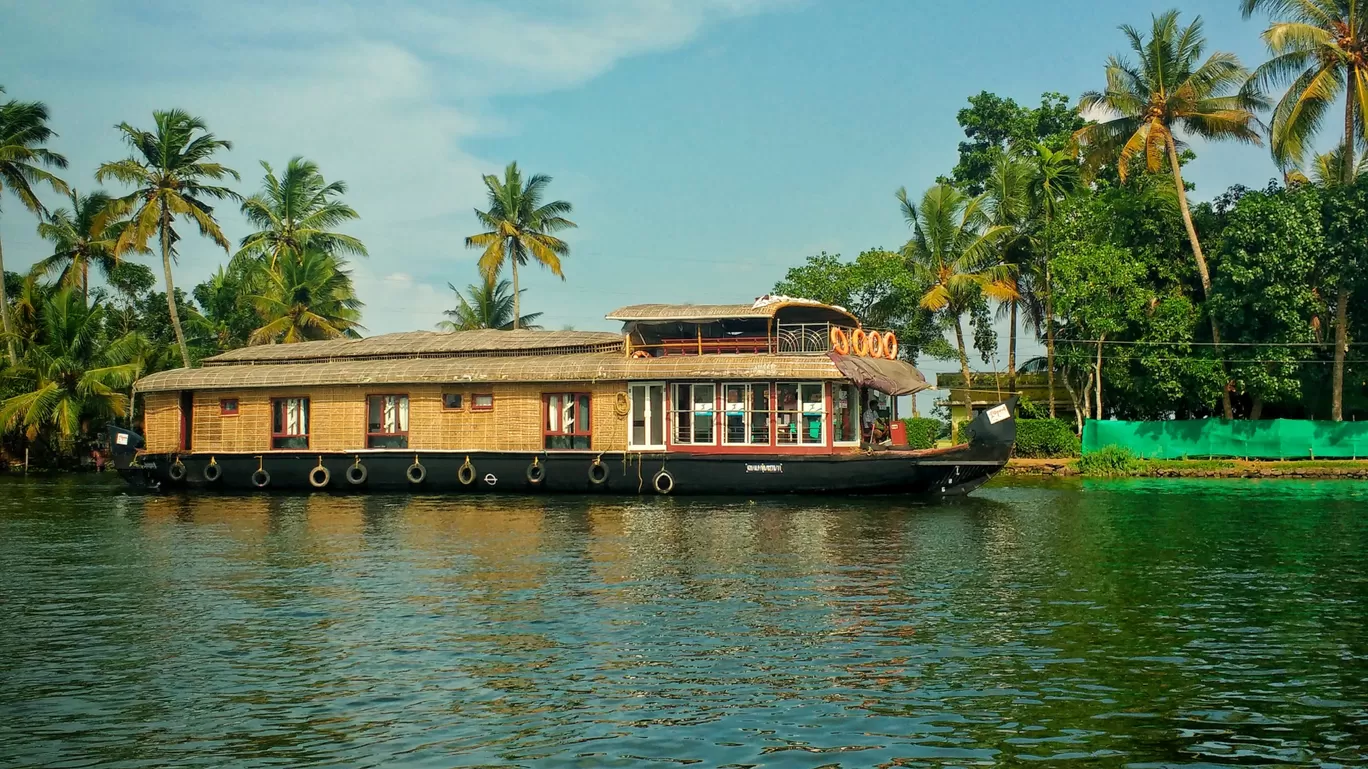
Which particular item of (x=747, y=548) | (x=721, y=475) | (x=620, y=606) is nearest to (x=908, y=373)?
(x=721, y=475)

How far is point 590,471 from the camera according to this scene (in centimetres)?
2494

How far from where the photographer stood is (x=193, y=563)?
50.3ft

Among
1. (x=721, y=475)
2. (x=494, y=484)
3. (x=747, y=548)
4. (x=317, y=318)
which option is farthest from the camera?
(x=317, y=318)

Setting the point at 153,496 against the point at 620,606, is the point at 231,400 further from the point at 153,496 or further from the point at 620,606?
the point at 620,606

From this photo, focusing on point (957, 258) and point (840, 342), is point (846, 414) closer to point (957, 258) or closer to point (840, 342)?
point (840, 342)

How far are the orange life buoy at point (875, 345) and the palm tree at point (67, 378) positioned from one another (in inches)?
885

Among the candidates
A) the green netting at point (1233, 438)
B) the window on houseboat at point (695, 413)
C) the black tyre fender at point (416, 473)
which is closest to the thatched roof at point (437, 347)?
the window on houseboat at point (695, 413)

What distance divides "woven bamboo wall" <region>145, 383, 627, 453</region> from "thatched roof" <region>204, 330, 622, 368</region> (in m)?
1.48

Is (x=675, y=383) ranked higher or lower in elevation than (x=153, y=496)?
higher

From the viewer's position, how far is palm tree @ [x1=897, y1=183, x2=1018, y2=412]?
36.7 meters

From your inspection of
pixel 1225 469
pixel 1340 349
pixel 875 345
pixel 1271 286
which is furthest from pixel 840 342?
pixel 1340 349

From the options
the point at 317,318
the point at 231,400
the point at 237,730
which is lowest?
the point at 237,730

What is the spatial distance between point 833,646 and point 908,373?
16.5m

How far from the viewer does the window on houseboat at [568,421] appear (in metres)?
25.6
